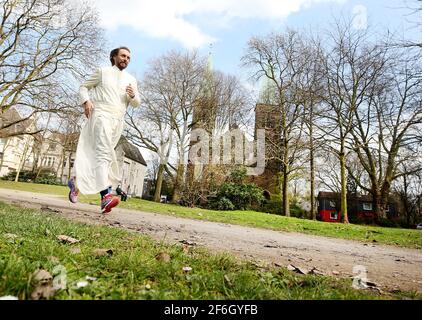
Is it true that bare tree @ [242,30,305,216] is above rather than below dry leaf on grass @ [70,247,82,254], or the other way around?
above

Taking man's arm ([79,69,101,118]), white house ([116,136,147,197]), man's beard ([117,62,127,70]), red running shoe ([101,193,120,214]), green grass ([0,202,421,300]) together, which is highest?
white house ([116,136,147,197])

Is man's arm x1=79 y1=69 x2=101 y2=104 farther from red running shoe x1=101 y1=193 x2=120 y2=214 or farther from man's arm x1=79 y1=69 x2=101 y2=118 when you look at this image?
red running shoe x1=101 y1=193 x2=120 y2=214

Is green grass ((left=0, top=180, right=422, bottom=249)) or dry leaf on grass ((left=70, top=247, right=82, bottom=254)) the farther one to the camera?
green grass ((left=0, top=180, right=422, bottom=249))

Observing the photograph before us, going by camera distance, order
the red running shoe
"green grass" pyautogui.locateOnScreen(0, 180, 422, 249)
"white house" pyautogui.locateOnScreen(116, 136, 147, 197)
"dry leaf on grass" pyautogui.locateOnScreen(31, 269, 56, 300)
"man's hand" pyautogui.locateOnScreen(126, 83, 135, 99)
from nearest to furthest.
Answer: "dry leaf on grass" pyautogui.locateOnScreen(31, 269, 56, 300) < "man's hand" pyautogui.locateOnScreen(126, 83, 135, 99) < the red running shoe < "green grass" pyautogui.locateOnScreen(0, 180, 422, 249) < "white house" pyautogui.locateOnScreen(116, 136, 147, 197)

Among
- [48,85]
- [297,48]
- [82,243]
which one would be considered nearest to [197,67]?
[297,48]

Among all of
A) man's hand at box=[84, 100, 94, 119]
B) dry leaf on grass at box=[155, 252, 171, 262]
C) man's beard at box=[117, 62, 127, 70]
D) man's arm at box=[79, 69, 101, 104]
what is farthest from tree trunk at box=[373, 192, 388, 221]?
dry leaf on grass at box=[155, 252, 171, 262]

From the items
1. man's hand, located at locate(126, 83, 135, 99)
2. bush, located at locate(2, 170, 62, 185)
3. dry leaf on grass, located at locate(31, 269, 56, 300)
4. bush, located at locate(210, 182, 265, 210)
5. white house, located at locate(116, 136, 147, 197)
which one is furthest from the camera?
white house, located at locate(116, 136, 147, 197)

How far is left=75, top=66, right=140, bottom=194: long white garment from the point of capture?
16.5 feet

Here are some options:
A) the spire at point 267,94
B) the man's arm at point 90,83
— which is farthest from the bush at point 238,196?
the man's arm at point 90,83

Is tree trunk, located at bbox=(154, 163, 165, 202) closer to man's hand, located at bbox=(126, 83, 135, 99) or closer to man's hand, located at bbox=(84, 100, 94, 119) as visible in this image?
man's hand, located at bbox=(126, 83, 135, 99)

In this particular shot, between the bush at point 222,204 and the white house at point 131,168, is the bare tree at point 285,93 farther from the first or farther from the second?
the white house at point 131,168

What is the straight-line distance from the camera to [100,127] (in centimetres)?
498

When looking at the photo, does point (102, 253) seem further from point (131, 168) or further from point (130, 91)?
point (131, 168)

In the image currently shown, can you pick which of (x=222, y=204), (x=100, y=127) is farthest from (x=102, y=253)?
(x=222, y=204)
